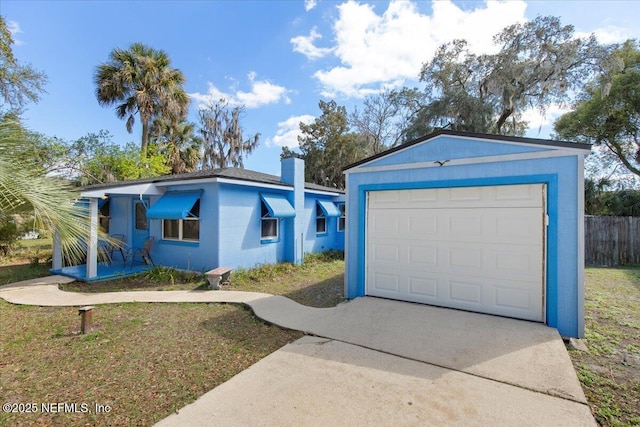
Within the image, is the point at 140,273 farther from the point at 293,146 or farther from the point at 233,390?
the point at 293,146

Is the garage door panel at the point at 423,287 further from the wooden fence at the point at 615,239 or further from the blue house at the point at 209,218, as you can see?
the wooden fence at the point at 615,239

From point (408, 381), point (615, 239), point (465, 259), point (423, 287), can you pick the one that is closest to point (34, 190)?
point (408, 381)

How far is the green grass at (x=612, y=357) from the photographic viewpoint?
3.53 meters

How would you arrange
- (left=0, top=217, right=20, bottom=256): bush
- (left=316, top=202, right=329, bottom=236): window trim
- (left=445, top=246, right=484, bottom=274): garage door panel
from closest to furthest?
(left=445, top=246, right=484, bottom=274): garage door panel < (left=0, top=217, right=20, bottom=256): bush < (left=316, top=202, right=329, bottom=236): window trim

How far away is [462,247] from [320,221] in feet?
32.4

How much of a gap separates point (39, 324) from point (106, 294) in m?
2.16

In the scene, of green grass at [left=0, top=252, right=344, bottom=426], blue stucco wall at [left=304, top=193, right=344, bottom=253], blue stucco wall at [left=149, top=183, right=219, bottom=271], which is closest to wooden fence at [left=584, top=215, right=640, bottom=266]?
blue stucco wall at [left=304, top=193, right=344, bottom=253]

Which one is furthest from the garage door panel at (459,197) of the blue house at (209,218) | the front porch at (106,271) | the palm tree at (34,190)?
the front porch at (106,271)

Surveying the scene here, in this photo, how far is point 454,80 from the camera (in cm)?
2247

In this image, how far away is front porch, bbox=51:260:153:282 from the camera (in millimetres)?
10251

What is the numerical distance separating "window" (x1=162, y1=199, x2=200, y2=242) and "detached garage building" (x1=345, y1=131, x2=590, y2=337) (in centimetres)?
597

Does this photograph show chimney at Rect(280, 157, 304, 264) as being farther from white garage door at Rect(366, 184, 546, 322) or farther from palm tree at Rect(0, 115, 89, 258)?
palm tree at Rect(0, 115, 89, 258)

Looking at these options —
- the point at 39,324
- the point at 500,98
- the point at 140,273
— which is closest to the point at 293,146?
the point at 500,98

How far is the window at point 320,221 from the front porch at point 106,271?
780 cm
